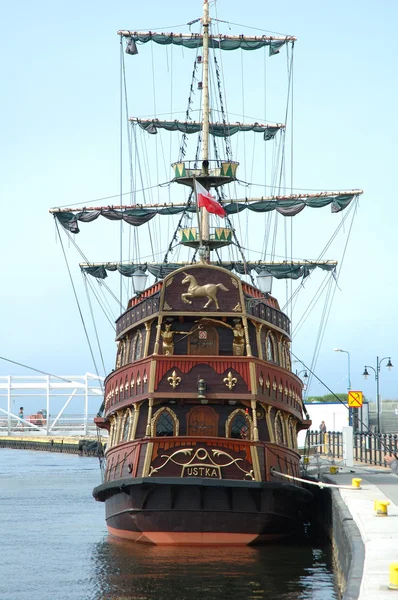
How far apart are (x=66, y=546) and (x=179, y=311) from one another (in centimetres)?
649

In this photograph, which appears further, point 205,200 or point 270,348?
point 205,200

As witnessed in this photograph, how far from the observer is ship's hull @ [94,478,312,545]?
2255cm

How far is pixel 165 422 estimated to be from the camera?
2344 cm

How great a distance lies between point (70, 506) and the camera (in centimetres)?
3647

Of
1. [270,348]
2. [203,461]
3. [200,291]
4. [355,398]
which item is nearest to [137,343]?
[200,291]

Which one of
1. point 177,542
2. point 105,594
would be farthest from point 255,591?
point 177,542

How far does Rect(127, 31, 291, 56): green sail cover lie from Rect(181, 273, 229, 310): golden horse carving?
50.7ft

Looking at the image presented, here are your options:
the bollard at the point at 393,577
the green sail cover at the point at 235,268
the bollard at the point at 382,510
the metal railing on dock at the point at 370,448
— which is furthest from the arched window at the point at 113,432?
the bollard at the point at 393,577

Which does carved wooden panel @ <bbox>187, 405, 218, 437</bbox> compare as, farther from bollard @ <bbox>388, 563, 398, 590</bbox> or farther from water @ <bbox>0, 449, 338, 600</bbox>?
bollard @ <bbox>388, 563, 398, 590</bbox>

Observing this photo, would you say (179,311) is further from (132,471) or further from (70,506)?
(70,506)

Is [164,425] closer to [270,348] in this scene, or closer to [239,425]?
[239,425]

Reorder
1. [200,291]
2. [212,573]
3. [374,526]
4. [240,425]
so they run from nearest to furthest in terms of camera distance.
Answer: [374,526], [212,573], [240,425], [200,291]

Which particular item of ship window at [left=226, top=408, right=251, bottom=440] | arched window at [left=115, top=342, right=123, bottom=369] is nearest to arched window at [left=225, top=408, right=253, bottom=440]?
ship window at [left=226, top=408, right=251, bottom=440]

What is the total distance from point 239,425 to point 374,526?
5947mm
